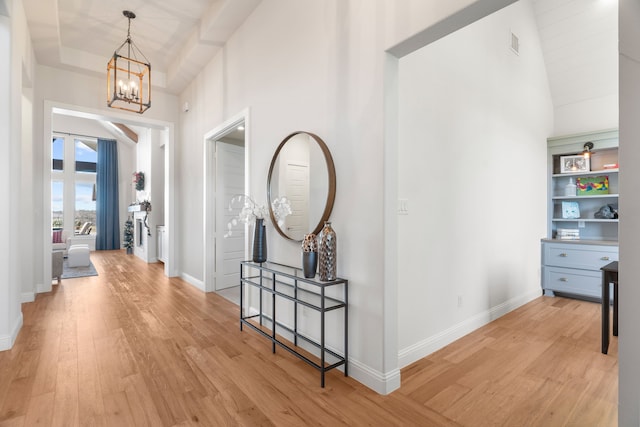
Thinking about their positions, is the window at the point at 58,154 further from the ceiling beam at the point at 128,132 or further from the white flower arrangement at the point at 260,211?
the white flower arrangement at the point at 260,211

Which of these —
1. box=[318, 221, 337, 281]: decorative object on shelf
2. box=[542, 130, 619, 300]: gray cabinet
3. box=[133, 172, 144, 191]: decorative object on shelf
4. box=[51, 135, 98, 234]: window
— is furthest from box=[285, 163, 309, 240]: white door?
box=[51, 135, 98, 234]: window

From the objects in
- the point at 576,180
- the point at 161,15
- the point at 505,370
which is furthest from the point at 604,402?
the point at 161,15

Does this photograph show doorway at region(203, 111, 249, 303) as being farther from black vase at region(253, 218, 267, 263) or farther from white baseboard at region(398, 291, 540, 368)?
white baseboard at region(398, 291, 540, 368)

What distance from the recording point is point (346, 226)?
2324 millimetres

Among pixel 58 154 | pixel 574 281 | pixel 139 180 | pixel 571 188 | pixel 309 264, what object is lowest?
pixel 574 281

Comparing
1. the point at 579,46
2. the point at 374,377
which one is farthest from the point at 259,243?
the point at 579,46

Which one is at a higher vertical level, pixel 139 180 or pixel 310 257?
pixel 139 180

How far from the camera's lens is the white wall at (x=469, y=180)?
2.51 metres

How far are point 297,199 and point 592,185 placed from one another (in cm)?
423

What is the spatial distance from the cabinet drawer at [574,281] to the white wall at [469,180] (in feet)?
0.58

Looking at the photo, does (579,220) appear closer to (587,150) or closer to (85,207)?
(587,150)

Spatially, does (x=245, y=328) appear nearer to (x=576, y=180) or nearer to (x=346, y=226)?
(x=346, y=226)

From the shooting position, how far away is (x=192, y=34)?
4.20m

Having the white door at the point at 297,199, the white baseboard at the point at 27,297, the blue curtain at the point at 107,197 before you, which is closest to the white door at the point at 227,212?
the white door at the point at 297,199
